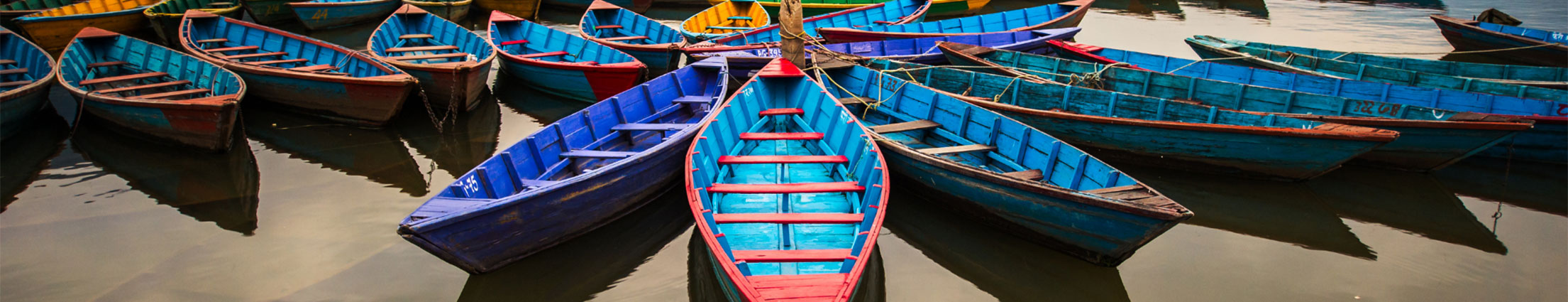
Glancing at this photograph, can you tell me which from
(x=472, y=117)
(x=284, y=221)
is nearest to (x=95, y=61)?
(x=472, y=117)

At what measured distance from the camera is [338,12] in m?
18.8

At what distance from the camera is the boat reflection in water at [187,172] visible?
7742 mm

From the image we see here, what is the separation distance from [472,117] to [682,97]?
365 cm

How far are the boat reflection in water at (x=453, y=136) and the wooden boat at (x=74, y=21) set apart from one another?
9894mm

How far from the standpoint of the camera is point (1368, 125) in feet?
26.1

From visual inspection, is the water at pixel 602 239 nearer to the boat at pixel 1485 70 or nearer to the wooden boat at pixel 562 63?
the wooden boat at pixel 562 63

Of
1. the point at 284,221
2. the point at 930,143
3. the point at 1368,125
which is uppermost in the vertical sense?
the point at 1368,125

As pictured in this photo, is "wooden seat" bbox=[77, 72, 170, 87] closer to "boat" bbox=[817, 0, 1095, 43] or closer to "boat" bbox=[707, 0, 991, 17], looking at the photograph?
"boat" bbox=[817, 0, 1095, 43]

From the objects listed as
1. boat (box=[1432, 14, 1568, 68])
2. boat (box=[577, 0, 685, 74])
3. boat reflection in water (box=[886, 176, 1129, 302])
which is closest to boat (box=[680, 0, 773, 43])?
boat (box=[577, 0, 685, 74])

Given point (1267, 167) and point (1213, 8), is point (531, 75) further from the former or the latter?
point (1213, 8)

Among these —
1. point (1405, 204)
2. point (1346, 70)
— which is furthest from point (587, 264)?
point (1346, 70)

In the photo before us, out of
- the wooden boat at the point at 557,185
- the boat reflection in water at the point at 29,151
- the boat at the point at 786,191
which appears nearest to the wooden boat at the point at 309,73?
the boat reflection in water at the point at 29,151

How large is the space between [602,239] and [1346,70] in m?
11.1

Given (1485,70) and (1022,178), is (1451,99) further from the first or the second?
(1022,178)
